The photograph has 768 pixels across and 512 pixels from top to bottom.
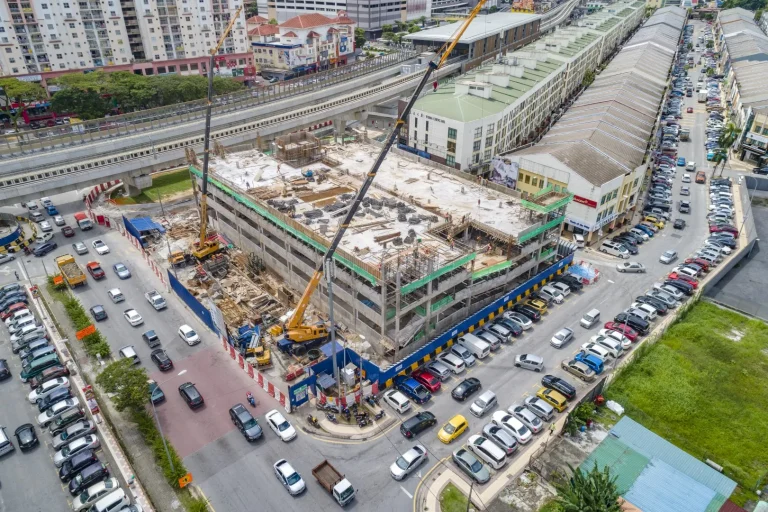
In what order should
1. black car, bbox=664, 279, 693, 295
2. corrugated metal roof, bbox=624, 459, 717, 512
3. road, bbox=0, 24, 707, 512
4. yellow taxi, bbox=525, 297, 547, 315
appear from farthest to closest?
1. black car, bbox=664, 279, 693, 295
2. yellow taxi, bbox=525, 297, 547, 315
3. road, bbox=0, 24, 707, 512
4. corrugated metal roof, bbox=624, 459, 717, 512

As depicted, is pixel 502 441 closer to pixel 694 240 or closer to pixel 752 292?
pixel 752 292

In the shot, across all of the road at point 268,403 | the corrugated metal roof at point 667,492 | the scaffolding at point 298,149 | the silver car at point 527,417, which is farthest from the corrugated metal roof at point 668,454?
the scaffolding at point 298,149

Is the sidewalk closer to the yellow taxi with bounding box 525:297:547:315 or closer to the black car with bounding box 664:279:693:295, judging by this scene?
the yellow taxi with bounding box 525:297:547:315

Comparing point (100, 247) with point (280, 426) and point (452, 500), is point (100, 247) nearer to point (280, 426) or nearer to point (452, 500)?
point (280, 426)

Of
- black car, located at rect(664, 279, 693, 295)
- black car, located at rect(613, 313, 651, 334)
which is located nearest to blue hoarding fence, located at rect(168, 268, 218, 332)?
black car, located at rect(613, 313, 651, 334)

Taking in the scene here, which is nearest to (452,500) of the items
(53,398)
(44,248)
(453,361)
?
(453,361)

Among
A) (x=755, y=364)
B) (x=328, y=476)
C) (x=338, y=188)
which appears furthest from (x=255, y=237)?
A: (x=755, y=364)

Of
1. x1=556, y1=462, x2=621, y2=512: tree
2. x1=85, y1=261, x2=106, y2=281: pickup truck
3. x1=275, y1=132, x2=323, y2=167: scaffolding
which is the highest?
x1=275, y1=132, x2=323, y2=167: scaffolding
